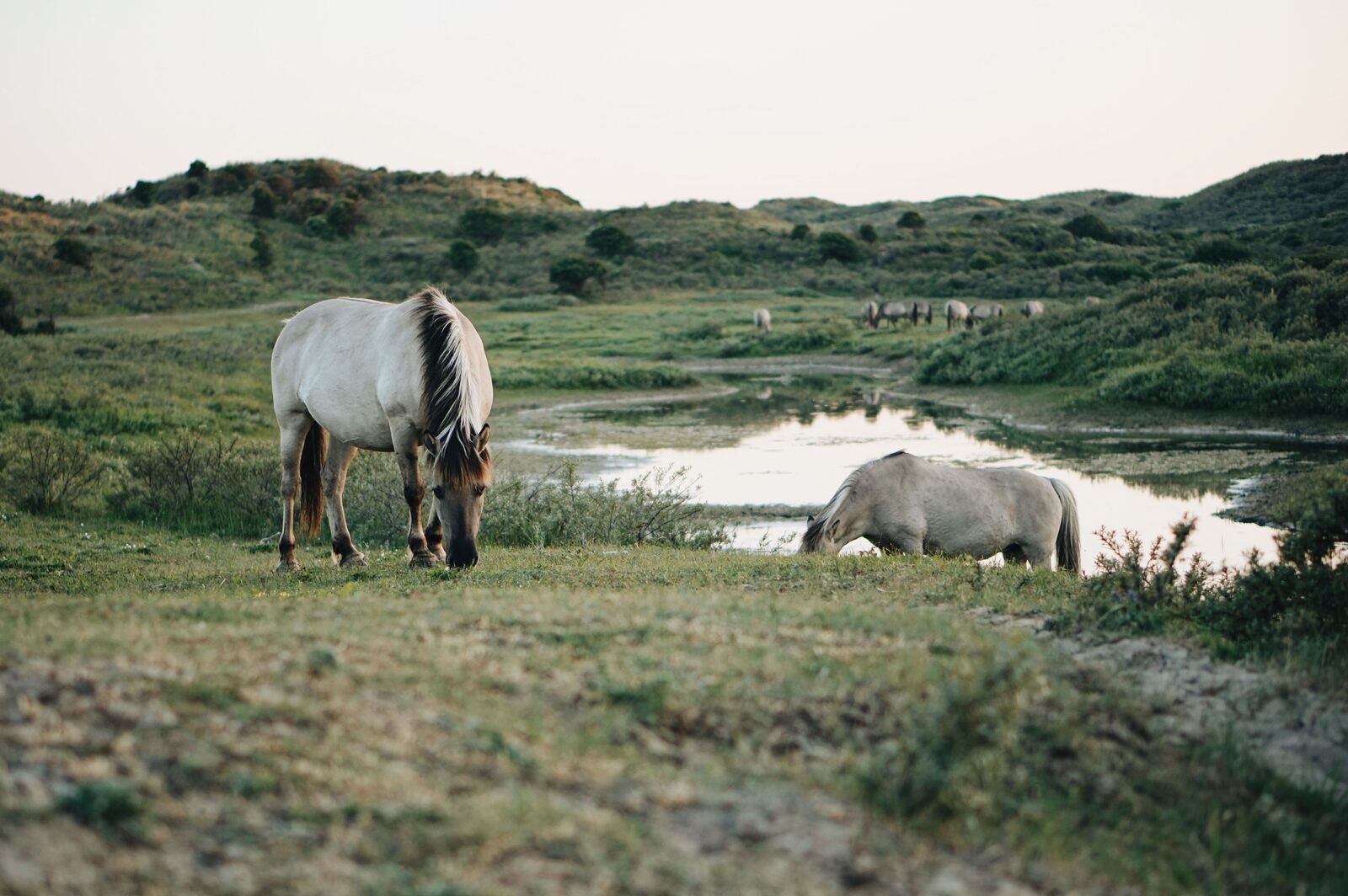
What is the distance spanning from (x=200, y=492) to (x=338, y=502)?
4.92m

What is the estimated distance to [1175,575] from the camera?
7.32 metres

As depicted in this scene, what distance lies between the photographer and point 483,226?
77.9 metres

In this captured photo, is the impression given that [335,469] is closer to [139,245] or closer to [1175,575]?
[1175,575]

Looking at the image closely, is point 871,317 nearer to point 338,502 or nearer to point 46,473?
point 46,473

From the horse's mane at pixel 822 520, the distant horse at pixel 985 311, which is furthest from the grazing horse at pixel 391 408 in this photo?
the distant horse at pixel 985 311

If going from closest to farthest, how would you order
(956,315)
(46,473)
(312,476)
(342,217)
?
(312,476) < (46,473) < (956,315) < (342,217)

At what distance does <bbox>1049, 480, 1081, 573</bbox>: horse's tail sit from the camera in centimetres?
1138

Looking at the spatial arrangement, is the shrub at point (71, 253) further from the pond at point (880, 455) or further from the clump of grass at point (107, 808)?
the clump of grass at point (107, 808)

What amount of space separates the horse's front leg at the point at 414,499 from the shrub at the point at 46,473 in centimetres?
702

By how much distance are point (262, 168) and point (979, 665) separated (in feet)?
313

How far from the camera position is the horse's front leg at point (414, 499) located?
9258 mm

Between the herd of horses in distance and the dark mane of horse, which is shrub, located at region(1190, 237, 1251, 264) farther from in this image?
the dark mane of horse

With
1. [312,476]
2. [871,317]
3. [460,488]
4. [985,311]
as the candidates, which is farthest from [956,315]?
[460,488]

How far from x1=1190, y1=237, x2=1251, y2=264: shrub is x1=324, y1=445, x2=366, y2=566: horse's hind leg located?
53.1 meters
